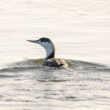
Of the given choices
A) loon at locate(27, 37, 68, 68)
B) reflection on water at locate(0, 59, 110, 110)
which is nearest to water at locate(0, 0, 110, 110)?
reflection on water at locate(0, 59, 110, 110)

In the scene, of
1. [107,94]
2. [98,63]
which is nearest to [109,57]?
[98,63]

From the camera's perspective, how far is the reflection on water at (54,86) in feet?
52.4

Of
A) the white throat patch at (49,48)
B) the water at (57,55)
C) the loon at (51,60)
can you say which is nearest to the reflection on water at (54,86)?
the water at (57,55)

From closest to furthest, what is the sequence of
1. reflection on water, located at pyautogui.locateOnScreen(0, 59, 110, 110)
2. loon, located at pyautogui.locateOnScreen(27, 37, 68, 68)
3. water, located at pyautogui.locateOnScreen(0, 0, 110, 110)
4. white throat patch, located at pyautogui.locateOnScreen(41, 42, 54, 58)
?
reflection on water, located at pyautogui.locateOnScreen(0, 59, 110, 110)
water, located at pyautogui.locateOnScreen(0, 0, 110, 110)
loon, located at pyautogui.locateOnScreen(27, 37, 68, 68)
white throat patch, located at pyautogui.locateOnScreen(41, 42, 54, 58)

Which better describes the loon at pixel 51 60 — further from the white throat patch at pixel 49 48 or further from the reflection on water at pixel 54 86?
the reflection on water at pixel 54 86

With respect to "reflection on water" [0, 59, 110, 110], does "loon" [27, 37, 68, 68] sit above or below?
above

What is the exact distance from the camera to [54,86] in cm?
1783

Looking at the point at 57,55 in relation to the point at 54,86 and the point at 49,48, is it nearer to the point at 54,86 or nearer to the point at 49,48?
the point at 49,48

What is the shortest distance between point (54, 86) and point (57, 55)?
22.8 ft

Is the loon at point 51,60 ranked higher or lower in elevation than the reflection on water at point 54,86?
higher

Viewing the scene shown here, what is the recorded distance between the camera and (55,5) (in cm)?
3709

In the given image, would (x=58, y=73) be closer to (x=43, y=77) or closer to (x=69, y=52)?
(x=43, y=77)

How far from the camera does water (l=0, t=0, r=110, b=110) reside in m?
16.4

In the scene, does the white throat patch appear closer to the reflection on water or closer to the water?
the water
